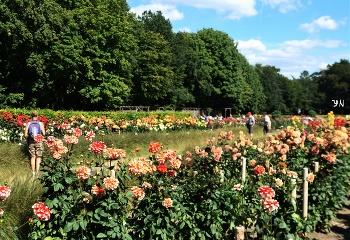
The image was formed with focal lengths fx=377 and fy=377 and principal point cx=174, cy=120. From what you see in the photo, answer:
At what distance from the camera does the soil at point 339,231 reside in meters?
6.17

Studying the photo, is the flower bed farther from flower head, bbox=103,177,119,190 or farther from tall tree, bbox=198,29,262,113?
tall tree, bbox=198,29,262,113

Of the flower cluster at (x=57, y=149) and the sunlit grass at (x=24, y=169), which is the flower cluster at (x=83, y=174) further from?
the sunlit grass at (x=24, y=169)

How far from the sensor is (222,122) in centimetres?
2561

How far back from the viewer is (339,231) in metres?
6.52

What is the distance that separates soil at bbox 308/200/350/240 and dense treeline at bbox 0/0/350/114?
25722 mm

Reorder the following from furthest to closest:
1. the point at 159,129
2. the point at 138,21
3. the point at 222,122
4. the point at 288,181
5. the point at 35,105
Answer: the point at 138,21, the point at 35,105, the point at 222,122, the point at 159,129, the point at 288,181

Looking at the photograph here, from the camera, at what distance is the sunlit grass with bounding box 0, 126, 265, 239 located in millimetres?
4551

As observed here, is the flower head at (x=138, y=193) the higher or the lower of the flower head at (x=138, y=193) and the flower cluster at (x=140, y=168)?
the lower

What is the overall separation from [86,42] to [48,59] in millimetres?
3598

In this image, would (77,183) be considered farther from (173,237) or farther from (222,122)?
(222,122)

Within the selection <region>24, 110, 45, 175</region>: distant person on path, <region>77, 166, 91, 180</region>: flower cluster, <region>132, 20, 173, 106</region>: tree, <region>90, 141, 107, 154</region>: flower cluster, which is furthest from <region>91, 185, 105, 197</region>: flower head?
<region>132, 20, 173, 106</region>: tree

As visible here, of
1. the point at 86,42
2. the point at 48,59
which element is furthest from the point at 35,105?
the point at 86,42

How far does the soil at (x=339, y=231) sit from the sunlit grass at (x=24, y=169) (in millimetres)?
3742

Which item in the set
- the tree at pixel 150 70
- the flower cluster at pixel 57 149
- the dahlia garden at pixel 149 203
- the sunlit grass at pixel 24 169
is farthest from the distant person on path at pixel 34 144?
the tree at pixel 150 70
